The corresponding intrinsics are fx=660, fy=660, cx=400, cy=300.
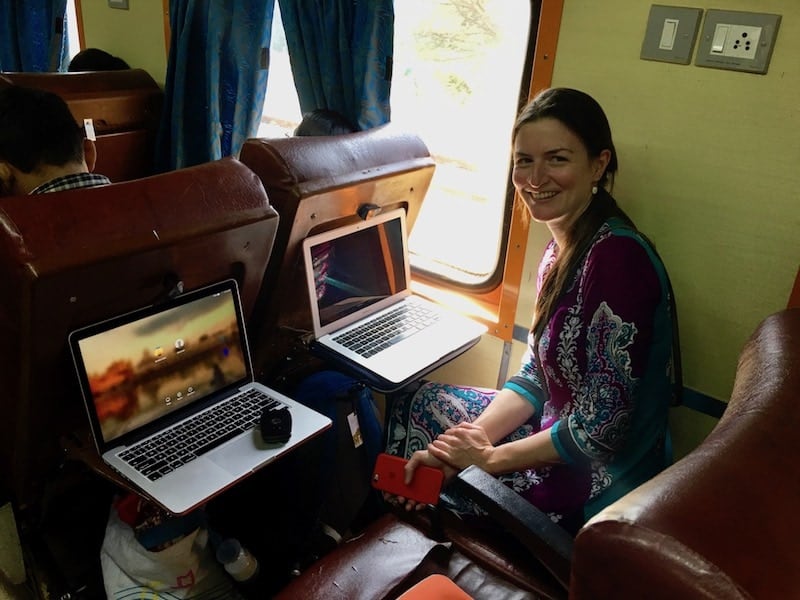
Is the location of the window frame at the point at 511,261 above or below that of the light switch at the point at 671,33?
Result: below

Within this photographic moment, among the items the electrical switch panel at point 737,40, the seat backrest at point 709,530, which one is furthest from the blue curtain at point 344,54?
the seat backrest at point 709,530

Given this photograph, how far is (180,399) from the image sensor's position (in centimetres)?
147

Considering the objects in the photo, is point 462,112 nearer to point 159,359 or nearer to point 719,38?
point 719,38

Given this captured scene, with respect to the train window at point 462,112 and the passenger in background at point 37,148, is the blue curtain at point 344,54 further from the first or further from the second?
the passenger in background at point 37,148

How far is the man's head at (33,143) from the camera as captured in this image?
1.58 m

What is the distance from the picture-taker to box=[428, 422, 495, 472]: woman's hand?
5.07 feet

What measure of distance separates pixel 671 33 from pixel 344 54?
3.18 feet

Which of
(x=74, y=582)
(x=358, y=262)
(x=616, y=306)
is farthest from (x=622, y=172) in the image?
(x=74, y=582)

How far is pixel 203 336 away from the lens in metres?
1.49

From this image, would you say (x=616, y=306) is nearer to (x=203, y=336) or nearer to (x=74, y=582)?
(x=203, y=336)

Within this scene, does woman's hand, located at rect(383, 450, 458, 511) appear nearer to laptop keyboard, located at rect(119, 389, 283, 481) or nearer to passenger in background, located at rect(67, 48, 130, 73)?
laptop keyboard, located at rect(119, 389, 283, 481)

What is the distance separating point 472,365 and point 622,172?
79 centimetres

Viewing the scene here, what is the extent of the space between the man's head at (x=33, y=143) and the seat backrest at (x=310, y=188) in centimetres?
43

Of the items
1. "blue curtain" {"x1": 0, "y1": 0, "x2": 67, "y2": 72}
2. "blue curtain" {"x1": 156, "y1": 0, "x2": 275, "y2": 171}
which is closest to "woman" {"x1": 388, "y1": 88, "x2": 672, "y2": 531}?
"blue curtain" {"x1": 156, "y1": 0, "x2": 275, "y2": 171}
